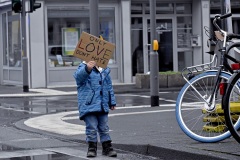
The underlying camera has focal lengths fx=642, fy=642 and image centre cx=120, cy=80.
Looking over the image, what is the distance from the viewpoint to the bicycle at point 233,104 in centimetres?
764

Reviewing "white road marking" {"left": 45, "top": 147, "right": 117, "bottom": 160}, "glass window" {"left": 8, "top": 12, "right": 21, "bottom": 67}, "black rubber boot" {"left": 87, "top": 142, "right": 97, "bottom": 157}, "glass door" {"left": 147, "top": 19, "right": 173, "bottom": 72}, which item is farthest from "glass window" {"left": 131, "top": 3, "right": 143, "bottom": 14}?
"black rubber boot" {"left": 87, "top": 142, "right": 97, "bottom": 157}

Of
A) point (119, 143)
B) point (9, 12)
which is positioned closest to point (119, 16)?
point (9, 12)

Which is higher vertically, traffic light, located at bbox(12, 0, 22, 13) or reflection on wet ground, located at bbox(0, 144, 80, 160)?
traffic light, located at bbox(12, 0, 22, 13)

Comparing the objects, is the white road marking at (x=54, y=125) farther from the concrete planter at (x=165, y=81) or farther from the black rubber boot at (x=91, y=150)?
the concrete planter at (x=165, y=81)

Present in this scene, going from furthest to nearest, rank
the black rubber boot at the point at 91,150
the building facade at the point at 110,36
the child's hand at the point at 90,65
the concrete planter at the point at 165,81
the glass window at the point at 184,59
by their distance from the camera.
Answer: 1. the glass window at the point at 184,59
2. the building facade at the point at 110,36
3. the concrete planter at the point at 165,81
4. the black rubber boot at the point at 91,150
5. the child's hand at the point at 90,65

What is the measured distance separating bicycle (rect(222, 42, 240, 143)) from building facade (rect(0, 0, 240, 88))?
1858 cm

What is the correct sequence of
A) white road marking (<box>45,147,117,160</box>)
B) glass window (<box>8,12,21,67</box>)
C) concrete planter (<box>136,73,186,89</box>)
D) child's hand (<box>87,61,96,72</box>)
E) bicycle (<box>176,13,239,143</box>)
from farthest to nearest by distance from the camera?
glass window (<box>8,12,21,67</box>) < concrete planter (<box>136,73,186,89</box>) < white road marking (<box>45,147,117,160</box>) < child's hand (<box>87,61,96,72</box>) < bicycle (<box>176,13,239,143</box>)

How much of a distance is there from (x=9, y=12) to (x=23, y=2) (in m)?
5.47

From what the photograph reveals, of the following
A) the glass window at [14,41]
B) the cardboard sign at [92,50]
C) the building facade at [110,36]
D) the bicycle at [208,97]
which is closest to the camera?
the bicycle at [208,97]

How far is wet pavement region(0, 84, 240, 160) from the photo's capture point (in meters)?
8.61

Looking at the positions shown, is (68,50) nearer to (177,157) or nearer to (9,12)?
(9,12)

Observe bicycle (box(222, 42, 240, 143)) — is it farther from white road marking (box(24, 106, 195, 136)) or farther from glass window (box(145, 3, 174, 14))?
glass window (box(145, 3, 174, 14))

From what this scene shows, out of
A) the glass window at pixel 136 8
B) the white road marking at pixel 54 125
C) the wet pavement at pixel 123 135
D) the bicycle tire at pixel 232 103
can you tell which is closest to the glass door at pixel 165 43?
the glass window at pixel 136 8

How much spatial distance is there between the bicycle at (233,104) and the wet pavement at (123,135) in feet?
1.11
